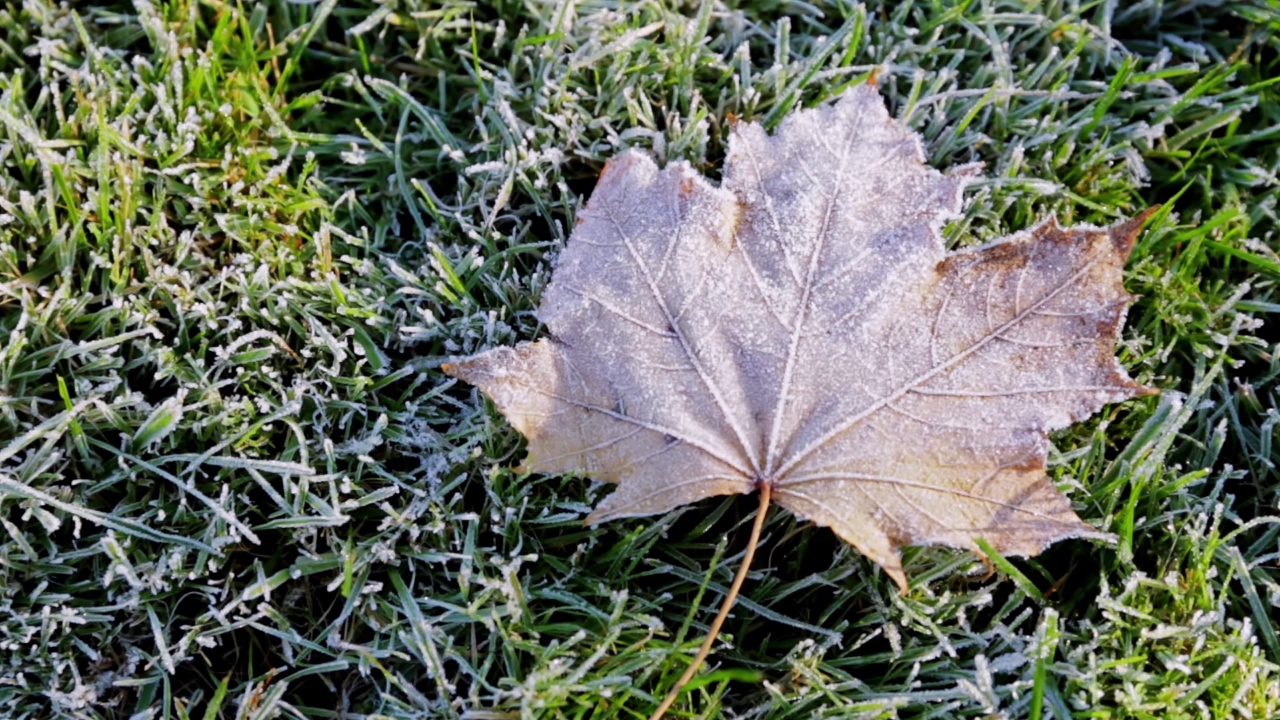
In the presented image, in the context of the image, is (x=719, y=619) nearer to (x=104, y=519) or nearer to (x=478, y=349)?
(x=478, y=349)

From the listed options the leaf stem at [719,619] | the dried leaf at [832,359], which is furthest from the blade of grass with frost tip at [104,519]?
the leaf stem at [719,619]

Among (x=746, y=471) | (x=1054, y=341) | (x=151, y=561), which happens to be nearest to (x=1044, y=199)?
(x=1054, y=341)

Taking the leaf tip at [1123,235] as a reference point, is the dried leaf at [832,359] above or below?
below

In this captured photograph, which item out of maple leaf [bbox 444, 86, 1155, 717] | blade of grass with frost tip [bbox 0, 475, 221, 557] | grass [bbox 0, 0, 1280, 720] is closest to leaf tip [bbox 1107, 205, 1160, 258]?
maple leaf [bbox 444, 86, 1155, 717]

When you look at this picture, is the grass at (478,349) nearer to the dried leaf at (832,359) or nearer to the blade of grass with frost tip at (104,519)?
the blade of grass with frost tip at (104,519)

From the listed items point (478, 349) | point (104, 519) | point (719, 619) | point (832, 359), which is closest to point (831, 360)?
point (832, 359)

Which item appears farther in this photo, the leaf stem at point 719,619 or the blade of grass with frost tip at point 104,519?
the blade of grass with frost tip at point 104,519
